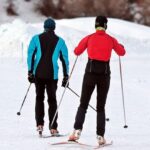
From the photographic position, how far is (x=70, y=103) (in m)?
16.8

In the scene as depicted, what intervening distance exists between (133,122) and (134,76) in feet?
36.7

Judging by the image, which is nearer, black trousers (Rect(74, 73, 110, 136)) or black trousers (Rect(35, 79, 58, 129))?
black trousers (Rect(74, 73, 110, 136))

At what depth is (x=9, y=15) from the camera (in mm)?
54781

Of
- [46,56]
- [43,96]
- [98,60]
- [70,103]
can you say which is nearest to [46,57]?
[46,56]

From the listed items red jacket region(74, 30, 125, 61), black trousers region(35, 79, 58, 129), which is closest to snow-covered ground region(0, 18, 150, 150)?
black trousers region(35, 79, 58, 129)

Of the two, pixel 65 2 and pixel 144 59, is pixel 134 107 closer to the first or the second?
pixel 144 59

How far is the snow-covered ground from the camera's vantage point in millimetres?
10609

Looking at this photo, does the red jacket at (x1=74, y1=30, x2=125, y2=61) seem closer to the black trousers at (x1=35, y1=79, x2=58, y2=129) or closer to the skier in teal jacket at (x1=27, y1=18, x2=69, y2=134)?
the skier in teal jacket at (x1=27, y1=18, x2=69, y2=134)

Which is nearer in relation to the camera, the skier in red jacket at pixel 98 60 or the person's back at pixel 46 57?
the skier in red jacket at pixel 98 60

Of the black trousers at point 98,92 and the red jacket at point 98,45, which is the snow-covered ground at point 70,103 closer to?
the black trousers at point 98,92

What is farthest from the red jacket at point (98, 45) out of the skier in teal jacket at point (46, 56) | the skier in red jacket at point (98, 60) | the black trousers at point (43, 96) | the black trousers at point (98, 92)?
the black trousers at point (43, 96)

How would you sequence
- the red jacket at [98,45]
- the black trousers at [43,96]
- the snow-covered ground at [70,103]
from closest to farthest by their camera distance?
the red jacket at [98,45]
the snow-covered ground at [70,103]
the black trousers at [43,96]

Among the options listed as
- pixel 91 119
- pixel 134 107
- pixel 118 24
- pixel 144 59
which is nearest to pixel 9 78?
pixel 134 107

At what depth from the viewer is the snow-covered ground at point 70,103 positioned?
34.8ft
